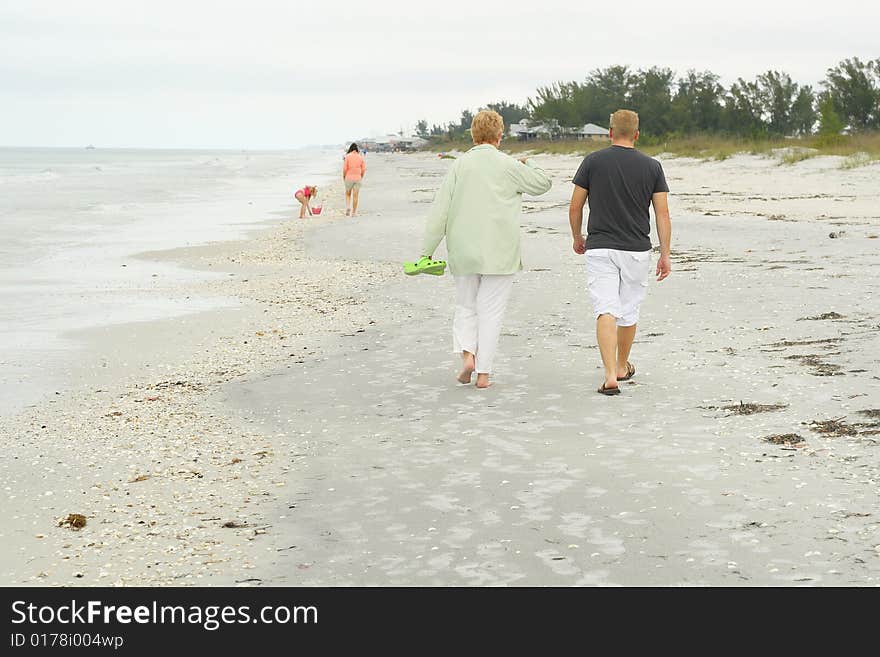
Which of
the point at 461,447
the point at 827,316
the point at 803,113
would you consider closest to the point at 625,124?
the point at 461,447

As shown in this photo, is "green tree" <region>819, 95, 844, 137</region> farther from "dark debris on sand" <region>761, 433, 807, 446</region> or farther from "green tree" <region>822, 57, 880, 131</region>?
"dark debris on sand" <region>761, 433, 807, 446</region>

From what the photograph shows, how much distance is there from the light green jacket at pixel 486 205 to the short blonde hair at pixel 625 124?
668 millimetres

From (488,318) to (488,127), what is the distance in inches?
52.6

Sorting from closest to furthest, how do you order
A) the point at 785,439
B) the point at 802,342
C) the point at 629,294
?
the point at 785,439 → the point at 629,294 → the point at 802,342

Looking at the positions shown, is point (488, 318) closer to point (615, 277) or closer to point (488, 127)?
point (615, 277)

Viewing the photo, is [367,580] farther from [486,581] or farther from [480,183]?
[480,183]

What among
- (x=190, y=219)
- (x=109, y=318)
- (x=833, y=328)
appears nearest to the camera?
(x=833, y=328)

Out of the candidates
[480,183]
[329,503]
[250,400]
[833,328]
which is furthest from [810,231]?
[329,503]

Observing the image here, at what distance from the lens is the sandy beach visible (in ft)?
14.9

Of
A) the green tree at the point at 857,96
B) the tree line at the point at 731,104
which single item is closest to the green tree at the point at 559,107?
the tree line at the point at 731,104

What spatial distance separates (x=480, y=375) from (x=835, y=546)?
3604 millimetres

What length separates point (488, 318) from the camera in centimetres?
774

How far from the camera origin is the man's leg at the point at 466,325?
782 centimetres

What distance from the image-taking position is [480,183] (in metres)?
7.57
